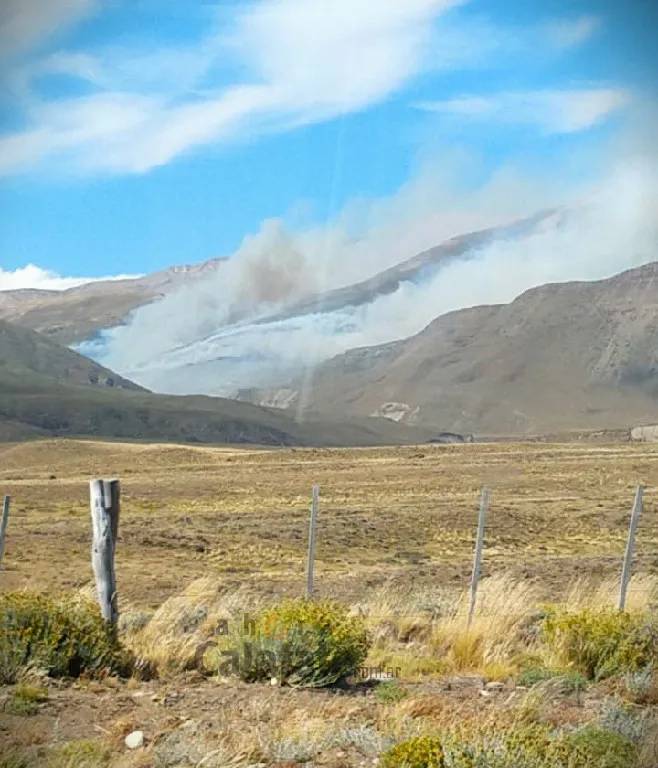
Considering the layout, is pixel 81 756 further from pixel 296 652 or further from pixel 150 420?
pixel 150 420

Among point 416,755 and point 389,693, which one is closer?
point 416,755

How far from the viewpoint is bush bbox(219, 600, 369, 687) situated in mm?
10180

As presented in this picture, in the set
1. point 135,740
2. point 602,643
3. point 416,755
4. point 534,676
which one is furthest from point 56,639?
point 602,643

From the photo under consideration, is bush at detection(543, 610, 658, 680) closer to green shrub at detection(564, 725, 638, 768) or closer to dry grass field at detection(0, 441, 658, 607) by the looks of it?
green shrub at detection(564, 725, 638, 768)

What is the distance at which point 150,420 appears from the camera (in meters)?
137

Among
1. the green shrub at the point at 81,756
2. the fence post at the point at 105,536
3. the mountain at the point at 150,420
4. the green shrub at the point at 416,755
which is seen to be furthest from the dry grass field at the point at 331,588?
the mountain at the point at 150,420

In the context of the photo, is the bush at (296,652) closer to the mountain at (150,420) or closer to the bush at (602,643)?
the bush at (602,643)

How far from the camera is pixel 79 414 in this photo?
438ft

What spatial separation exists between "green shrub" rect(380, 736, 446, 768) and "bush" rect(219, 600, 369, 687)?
2977 mm

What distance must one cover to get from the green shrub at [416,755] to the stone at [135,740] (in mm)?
1979

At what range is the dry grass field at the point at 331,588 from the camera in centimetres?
831

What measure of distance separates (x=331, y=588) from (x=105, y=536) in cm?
915

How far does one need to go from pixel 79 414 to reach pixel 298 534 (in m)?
108

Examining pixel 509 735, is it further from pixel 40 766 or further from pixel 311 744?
pixel 40 766
